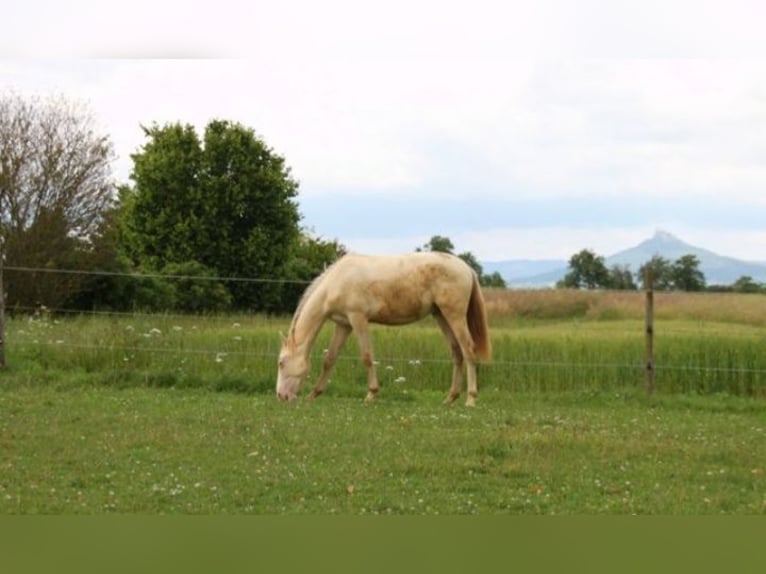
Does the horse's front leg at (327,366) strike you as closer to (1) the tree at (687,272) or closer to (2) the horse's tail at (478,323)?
(2) the horse's tail at (478,323)

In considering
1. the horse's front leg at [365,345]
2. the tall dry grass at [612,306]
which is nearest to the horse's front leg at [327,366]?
the horse's front leg at [365,345]

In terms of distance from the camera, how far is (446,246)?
39.6m

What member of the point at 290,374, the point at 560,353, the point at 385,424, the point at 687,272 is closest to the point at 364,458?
the point at 385,424

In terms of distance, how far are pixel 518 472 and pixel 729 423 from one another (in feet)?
15.4

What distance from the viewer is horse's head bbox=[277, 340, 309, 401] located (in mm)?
12633

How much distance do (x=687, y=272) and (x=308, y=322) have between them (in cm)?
3545

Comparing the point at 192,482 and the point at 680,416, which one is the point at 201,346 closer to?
the point at 680,416

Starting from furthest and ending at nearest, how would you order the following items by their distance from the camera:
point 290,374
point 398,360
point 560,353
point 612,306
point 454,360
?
point 612,306 < point 398,360 < point 560,353 < point 454,360 < point 290,374

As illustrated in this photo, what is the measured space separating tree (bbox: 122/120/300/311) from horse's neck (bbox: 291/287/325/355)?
19635mm

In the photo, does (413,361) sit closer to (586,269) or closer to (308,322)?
(308,322)

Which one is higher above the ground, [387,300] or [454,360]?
[387,300]

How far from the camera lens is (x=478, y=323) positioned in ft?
43.3

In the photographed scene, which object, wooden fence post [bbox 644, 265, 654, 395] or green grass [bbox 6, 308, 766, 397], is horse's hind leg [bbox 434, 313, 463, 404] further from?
wooden fence post [bbox 644, 265, 654, 395]

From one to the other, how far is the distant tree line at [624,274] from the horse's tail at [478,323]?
28.0 meters
